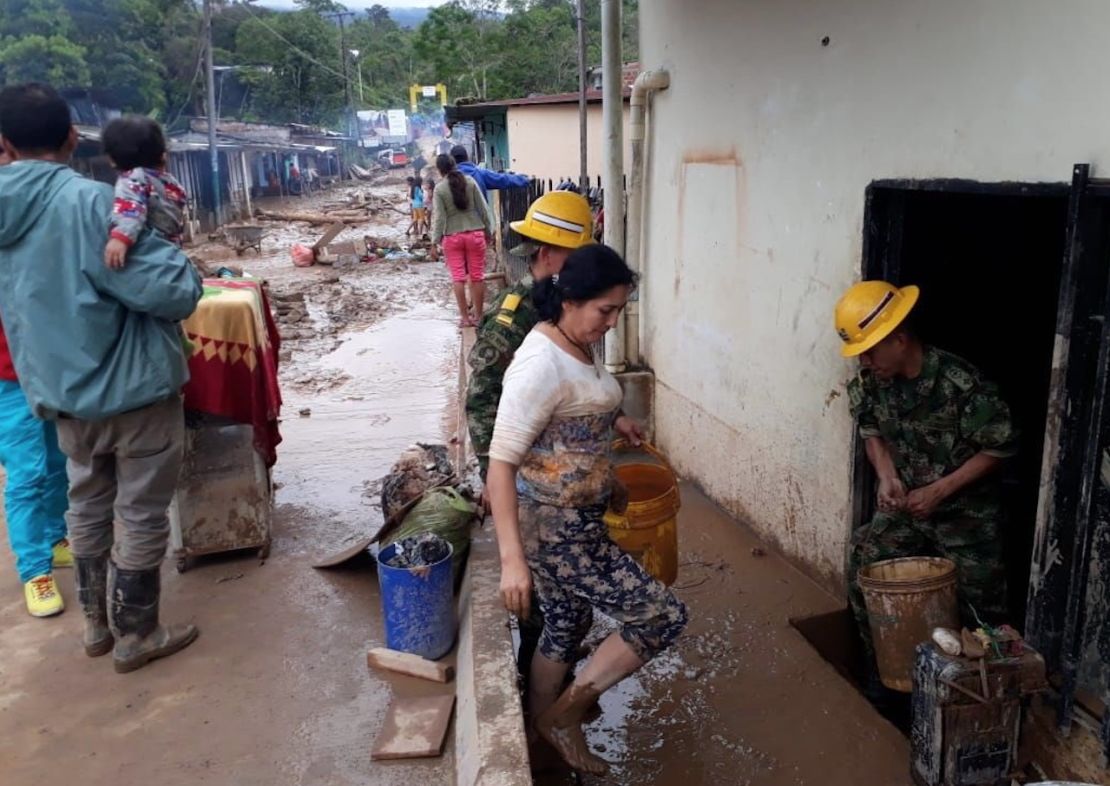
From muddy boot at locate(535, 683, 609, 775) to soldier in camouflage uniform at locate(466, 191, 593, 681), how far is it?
0.42 meters

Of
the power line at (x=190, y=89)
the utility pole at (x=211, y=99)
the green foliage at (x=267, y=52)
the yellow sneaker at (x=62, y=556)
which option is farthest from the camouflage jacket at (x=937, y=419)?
the power line at (x=190, y=89)

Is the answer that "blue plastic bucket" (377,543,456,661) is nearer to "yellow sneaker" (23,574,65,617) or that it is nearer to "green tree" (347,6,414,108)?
"yellow sneaker" (23,574,65,617)

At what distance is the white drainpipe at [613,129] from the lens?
6180mm

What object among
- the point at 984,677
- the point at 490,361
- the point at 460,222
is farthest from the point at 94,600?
the point at 460,222

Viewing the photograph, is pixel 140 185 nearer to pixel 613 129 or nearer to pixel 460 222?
pixel 613 129

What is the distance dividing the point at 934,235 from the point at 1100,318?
145cm

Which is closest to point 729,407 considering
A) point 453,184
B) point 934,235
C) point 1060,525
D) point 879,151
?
point 934,235

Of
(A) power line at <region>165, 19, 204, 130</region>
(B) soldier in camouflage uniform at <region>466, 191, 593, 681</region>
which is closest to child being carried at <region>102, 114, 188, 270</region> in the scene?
(B) soldier in camouflage uniform at <region>466, 191, 593, 681</region>

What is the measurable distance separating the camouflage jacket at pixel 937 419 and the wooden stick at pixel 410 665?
6.66 feet

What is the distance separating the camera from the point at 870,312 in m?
3.36

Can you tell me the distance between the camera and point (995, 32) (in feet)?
9.63

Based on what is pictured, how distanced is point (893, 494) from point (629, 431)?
1.18 meters

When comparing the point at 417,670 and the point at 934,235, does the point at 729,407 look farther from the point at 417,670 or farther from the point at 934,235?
the point at 417,670

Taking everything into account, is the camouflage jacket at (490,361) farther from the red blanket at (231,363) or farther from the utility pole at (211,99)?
the utility pole at (211,99)
